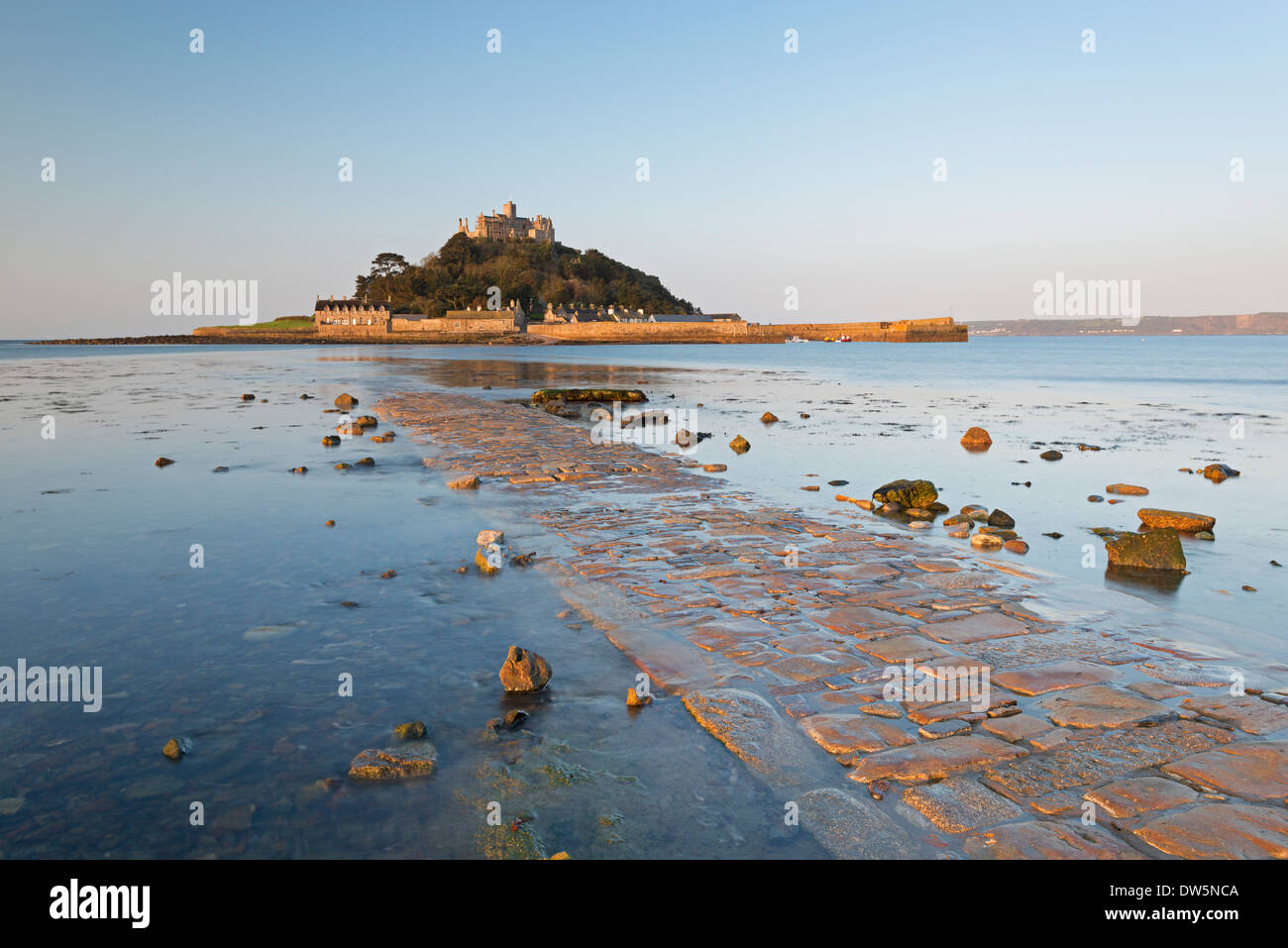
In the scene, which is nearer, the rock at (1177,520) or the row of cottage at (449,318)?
the rock at (1177,520)

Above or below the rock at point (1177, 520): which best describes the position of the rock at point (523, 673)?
below

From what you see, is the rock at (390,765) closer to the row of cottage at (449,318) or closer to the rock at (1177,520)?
the rock at (1177,520)

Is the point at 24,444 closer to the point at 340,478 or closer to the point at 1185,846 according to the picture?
the point at 340,478

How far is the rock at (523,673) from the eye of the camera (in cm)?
521

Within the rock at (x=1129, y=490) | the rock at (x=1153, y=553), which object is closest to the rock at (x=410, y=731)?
the rock at (x=1153, y=553)

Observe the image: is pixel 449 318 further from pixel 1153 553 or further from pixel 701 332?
pixel 1153 553

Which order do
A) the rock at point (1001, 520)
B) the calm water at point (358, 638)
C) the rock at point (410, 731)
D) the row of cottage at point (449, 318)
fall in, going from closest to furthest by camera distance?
the calm water at point (358, 638), the rock at point (410, 731), the rock at point (1001, 520), the row of cottage at point (449, 318)

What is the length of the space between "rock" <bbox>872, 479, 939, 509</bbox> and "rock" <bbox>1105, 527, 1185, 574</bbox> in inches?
131

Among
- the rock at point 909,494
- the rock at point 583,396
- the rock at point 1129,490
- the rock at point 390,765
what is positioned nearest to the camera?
the rock at point 390,765

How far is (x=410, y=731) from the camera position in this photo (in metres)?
4.56

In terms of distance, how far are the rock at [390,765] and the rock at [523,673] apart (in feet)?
3.03

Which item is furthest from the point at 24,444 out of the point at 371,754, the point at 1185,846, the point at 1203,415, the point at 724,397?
the point at 1203,415

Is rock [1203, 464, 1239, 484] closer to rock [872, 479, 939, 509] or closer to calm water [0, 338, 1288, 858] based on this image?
calm water [0, 338, 1288, 858]
